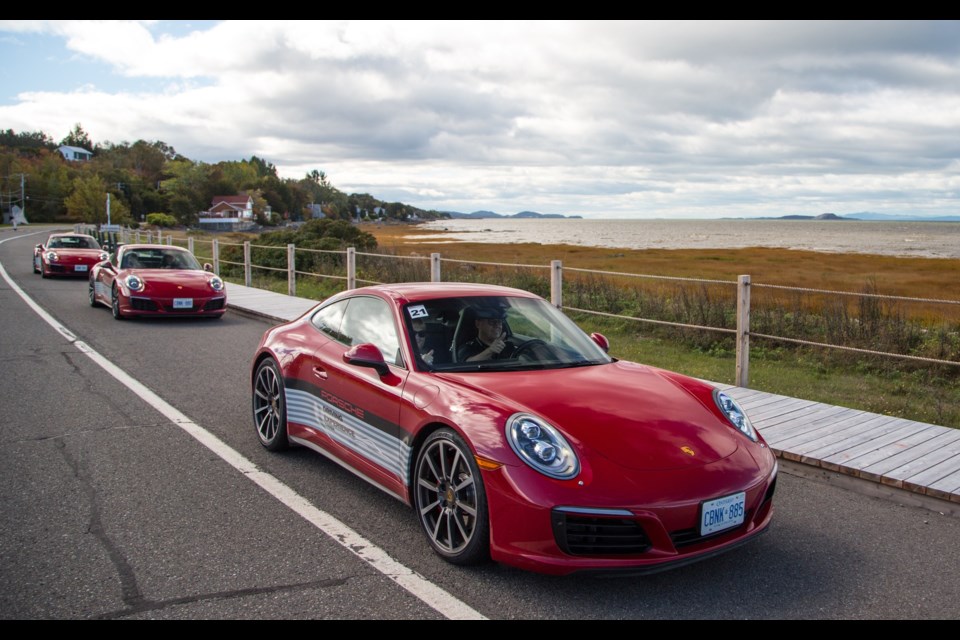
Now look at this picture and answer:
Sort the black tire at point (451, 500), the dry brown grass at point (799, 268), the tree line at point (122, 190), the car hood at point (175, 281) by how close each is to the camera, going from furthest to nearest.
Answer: the tree line at point (122, 190)
the dry brown grass at point (799, 268)
the car hood at point (175, 281)
the black tire at point (451, 500)

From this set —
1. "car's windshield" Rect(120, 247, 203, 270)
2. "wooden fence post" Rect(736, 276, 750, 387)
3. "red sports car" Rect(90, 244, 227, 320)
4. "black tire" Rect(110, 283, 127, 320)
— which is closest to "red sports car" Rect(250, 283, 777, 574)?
"wooden fence post" Rect(736, 276, 750, 387)

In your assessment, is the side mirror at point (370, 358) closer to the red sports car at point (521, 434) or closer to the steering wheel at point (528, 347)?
the red sports car at point (521, 434)

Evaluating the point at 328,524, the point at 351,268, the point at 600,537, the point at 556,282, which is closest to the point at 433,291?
the point at 328,524

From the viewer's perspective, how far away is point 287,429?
18.8 ft

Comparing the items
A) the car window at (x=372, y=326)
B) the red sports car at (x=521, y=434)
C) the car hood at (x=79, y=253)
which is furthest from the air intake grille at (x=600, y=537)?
the car hood at (x=79, y=253)

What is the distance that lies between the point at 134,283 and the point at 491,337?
10613mm

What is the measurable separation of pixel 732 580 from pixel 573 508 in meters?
0.97

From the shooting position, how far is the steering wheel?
485 centimetres

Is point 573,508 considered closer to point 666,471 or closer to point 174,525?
point 666,471

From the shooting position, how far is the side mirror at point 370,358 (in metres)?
4.49

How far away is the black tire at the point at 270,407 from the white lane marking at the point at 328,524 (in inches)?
10.4
